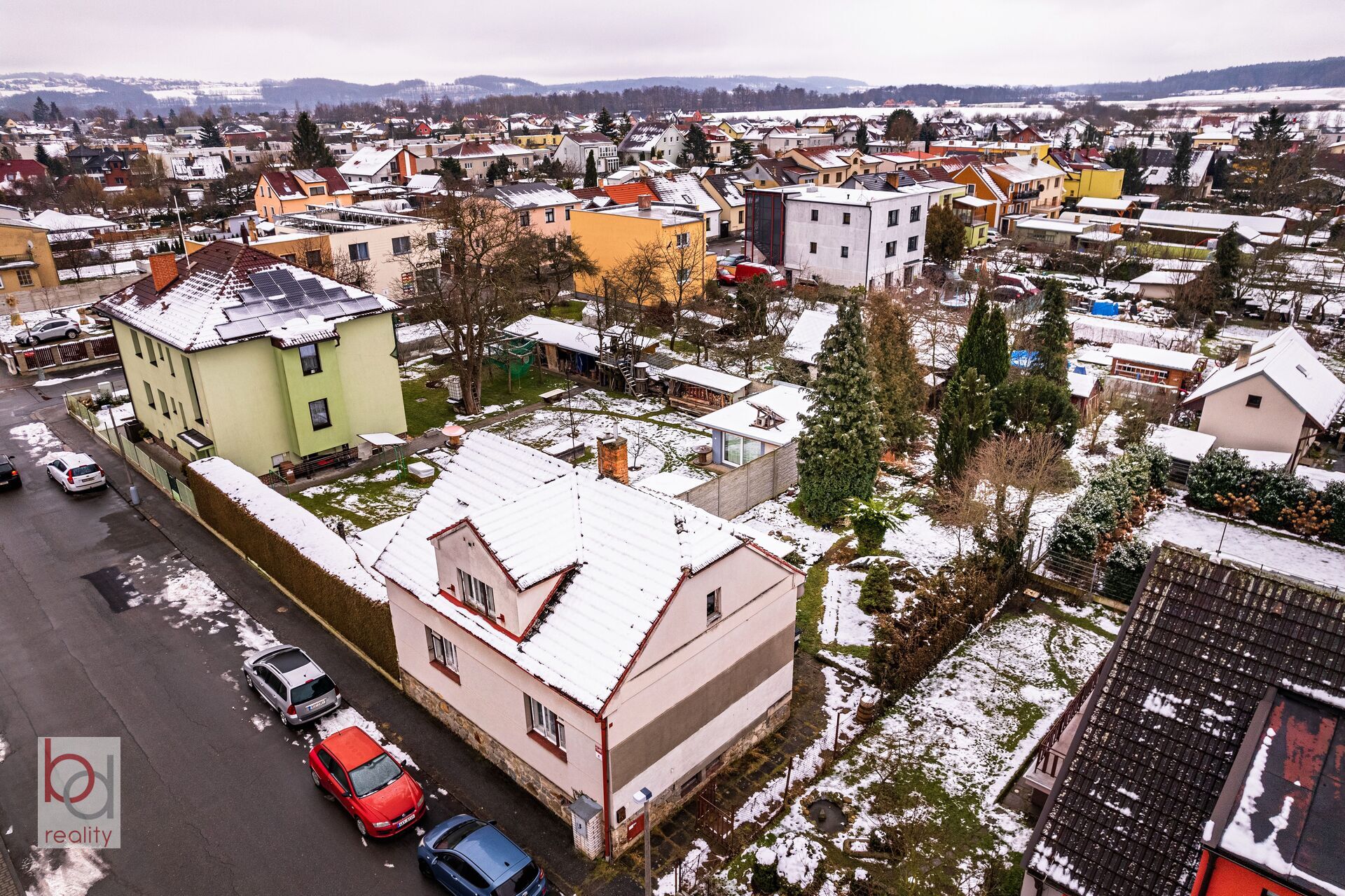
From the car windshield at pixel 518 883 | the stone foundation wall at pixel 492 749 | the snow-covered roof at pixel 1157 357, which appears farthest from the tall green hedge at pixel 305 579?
the snow-covered roof at pixel 1157 357

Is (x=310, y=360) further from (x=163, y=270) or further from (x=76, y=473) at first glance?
(x=76, y=473)

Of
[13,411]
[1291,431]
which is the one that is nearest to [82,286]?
[13,411]

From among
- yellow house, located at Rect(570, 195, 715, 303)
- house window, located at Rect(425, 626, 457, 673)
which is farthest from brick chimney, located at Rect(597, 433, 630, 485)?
yellow house, located at Rect(570, 195, 715, 303)

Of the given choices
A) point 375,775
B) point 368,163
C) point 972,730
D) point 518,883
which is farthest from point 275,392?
point 368,163

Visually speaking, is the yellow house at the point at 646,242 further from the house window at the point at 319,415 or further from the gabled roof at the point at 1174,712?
the gabled roof at the point at 1174,712

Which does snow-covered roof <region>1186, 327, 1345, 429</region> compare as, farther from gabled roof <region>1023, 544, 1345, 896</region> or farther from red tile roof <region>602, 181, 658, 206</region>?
red tile roof <region>602, 181, 658, 206</region>

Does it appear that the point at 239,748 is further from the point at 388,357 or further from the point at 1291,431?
the point at 1291,431
